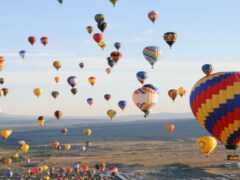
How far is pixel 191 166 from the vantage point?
65.9 metres

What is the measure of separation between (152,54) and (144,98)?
4.62 meters

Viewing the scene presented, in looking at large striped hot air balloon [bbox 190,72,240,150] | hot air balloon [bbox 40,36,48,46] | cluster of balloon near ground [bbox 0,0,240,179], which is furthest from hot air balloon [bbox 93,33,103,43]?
large striped hot air balloon [bbox 190,72,240,150]

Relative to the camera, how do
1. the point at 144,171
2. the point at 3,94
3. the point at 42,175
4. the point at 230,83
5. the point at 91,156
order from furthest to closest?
the point at 91,156 < the point at 3,94 < the point at 144,171 < the point at 42,175 < the point at 230,83

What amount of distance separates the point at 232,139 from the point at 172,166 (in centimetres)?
3354

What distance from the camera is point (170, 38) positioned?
157ft

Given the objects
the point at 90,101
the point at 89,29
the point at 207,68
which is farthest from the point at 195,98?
the point at 90,101

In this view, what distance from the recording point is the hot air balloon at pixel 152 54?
48719 mm

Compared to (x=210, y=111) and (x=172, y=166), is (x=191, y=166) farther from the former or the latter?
(x=210, y=111)

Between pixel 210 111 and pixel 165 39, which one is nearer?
pixel 210 111

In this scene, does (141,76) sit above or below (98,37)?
below

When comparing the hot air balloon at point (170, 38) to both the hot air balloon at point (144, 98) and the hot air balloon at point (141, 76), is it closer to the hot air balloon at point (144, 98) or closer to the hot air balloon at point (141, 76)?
the hot air balloon at point (144, 98)

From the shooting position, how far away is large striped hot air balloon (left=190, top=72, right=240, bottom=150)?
34.5 meters

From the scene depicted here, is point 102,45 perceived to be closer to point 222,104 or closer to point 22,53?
point 22,53

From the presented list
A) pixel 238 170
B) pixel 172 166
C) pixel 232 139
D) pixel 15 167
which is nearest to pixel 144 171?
pixel 172 166
